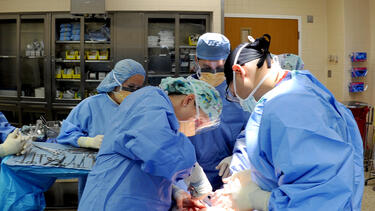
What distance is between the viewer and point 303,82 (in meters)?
1.33

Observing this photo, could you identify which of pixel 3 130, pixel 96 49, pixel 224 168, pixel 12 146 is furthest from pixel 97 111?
pixel 96 49

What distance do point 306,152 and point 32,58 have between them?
5648mm

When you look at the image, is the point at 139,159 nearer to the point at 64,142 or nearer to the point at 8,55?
the point at 64,142

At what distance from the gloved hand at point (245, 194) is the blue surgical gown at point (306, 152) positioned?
0.10 m

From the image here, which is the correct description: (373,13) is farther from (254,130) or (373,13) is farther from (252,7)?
(254,130)

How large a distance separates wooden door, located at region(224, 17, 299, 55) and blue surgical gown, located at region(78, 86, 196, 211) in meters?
4.59

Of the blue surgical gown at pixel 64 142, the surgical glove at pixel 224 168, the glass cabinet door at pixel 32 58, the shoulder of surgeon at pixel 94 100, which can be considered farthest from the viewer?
the glass cabinet door at pixel 32 58

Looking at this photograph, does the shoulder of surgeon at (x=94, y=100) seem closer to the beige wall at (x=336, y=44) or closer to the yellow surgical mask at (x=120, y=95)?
the yellow surgical mask at (x=120, y=95)

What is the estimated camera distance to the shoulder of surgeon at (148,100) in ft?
4.78

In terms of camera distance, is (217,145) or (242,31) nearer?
(217,145)

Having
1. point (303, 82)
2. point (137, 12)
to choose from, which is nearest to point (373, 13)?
point (137, 12)

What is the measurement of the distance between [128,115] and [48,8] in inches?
186

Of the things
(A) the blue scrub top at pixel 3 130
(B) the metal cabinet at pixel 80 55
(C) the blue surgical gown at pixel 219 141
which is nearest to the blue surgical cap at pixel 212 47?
(C) the blue surgical gown at pixel 219 141

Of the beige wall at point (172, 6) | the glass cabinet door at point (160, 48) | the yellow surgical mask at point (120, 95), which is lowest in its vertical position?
the yellow surgical mask at point (120, 95)
